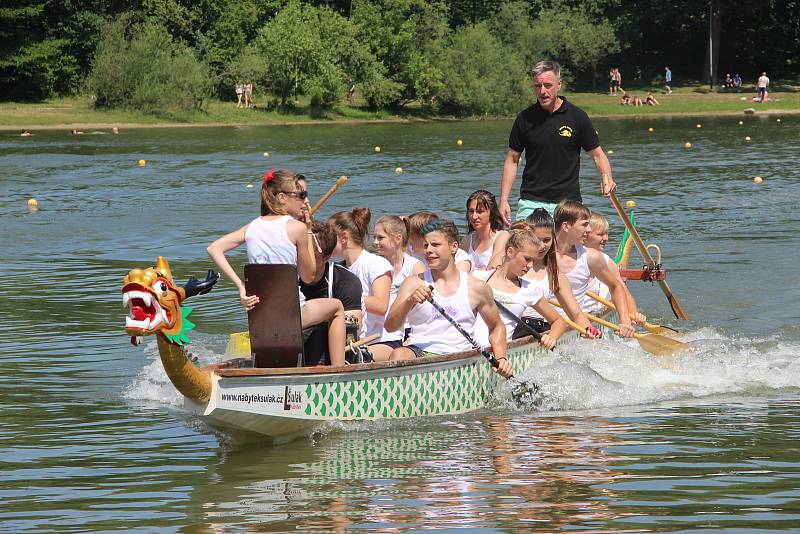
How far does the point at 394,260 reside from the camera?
9195 mm

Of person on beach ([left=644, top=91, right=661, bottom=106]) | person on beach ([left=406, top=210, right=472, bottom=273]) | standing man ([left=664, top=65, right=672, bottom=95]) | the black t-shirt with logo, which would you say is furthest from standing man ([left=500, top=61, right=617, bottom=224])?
standing man ([left=664, top=65, right=672, bottom=95])

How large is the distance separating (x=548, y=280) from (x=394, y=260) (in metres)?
1.17

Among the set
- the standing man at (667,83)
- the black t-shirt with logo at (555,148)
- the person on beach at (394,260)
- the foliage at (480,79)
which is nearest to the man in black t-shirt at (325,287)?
the person on beach at (394,260)

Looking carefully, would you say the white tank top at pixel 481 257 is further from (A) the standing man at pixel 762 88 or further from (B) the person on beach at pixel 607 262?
(A) the standing man at pixel 762 88

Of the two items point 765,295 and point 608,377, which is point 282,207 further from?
point 765,295

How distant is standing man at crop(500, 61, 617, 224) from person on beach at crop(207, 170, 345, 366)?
2916 millimetres

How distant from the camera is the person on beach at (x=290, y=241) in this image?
7863 millimetres

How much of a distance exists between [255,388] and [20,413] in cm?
241

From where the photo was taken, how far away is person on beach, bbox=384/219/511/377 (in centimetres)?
800

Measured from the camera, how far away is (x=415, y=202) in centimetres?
2294

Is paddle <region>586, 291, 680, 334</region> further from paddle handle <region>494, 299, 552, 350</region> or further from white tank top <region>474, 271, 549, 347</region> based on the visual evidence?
paddle handle <region>494, 299, 552, 350</region>

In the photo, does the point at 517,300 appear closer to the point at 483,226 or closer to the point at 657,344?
the point at 483,226

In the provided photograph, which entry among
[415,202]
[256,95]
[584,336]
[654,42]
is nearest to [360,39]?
[256,95]

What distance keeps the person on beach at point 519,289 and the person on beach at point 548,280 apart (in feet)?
0.20
